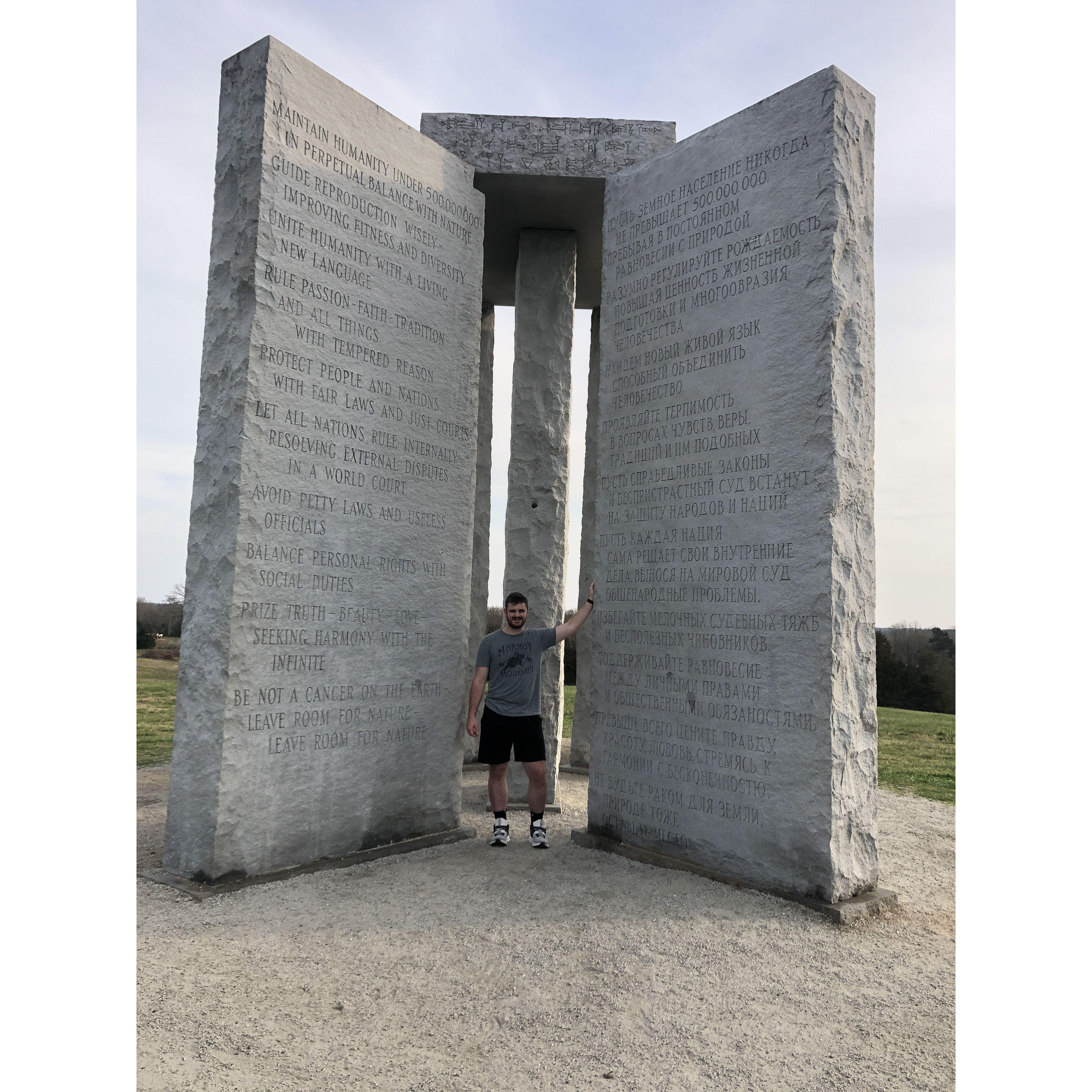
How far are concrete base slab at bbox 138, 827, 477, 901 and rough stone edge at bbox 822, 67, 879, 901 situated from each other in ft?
8.65

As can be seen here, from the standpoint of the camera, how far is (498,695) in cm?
575

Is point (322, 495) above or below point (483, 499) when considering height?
below

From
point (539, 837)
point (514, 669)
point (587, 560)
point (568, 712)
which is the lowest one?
point (568, 712)

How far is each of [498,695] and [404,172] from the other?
147 inches

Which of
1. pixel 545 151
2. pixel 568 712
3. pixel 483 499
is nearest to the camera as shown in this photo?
pixel 545 151

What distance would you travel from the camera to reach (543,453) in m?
7.49

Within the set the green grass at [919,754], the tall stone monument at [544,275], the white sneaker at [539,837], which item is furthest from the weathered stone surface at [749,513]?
the green grass at [919,754]

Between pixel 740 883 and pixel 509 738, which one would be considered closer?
pixel 740 883

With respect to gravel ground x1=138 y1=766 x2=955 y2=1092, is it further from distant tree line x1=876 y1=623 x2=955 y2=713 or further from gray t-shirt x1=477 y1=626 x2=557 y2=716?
distant tree line x1=876 y1=623 x2=955 y2=713

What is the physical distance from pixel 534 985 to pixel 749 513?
9.45 ft

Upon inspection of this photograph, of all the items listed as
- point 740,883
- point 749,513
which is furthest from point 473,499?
point 740,883

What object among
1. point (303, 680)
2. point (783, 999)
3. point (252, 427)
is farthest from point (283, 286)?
point (783, 999)

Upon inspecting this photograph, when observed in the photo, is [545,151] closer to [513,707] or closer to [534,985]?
[513,707]

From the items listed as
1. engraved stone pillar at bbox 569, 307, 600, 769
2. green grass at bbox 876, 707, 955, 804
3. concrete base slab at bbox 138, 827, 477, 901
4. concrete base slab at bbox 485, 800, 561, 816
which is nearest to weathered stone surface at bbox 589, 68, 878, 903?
concrete base slab at bbox 138, 827, 477, 901
